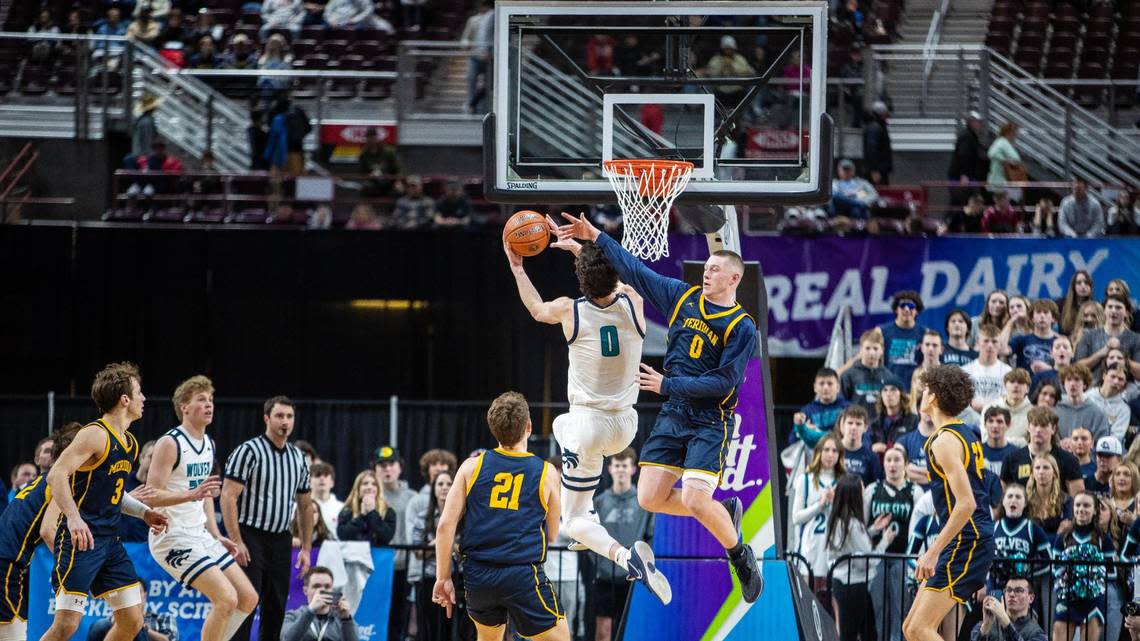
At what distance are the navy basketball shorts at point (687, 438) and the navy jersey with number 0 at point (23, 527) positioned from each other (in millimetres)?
4102

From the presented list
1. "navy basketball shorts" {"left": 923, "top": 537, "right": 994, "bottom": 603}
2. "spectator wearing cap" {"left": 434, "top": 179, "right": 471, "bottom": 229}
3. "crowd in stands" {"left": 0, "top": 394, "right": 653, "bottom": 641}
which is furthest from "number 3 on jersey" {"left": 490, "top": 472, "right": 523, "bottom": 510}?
"spectator wearing cap" {"left": 434, "top": 179, "right": 471, "bottom": 229}

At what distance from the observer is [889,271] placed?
617 inches

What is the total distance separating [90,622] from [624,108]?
6136 mm

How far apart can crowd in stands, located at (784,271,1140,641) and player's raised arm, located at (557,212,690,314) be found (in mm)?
2591

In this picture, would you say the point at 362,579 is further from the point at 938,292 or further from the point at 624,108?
the point at 938,292

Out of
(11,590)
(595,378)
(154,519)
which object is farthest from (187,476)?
(595,378)

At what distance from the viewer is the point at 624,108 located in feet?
32.3

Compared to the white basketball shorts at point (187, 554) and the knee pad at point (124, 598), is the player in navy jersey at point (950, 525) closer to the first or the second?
the white basketball shorts at point (187, 554)

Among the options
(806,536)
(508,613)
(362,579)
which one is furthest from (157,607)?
(806,536)

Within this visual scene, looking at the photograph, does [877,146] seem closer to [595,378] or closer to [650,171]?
[650,171]

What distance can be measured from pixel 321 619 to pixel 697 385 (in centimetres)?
418

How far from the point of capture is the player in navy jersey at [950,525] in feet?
28.6

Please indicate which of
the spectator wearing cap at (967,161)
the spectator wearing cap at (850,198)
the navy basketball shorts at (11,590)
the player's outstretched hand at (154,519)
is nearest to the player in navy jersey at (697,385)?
the player's outstretched hand at (154,519)

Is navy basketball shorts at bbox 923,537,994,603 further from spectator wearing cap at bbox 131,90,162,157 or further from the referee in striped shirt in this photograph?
spectator wearing cap at bbox 131,90,162,157
